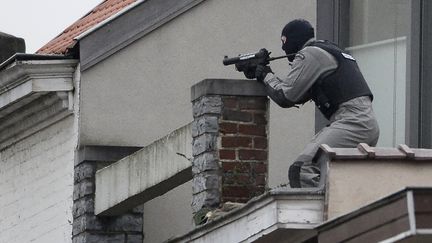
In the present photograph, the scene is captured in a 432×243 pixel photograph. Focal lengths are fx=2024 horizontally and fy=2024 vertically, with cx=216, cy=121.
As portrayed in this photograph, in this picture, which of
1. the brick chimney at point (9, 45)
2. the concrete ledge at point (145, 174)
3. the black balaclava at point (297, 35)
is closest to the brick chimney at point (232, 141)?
the black balaclava at point (297, 35)

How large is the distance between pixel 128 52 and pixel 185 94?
0.64 metres

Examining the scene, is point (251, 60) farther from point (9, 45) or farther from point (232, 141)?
point (9, 45)

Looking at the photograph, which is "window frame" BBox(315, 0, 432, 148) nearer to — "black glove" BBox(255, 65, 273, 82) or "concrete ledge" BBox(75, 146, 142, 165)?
"black glove" BBox(255, 65, 273, 82)

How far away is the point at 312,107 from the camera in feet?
57.0

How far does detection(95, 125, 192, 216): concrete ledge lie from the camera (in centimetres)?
1656

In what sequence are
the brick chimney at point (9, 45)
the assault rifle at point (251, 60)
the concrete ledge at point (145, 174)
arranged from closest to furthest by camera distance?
the assault rifle at point (251, 60), the concrete ledge at point (145, 174), the brick chimney at point (9, 45)

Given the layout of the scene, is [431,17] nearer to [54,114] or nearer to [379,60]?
[379,60]

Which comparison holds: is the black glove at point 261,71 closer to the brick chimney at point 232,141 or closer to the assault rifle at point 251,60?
the assault rifle at point 251,60

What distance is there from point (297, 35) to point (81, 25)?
5795 millimetres

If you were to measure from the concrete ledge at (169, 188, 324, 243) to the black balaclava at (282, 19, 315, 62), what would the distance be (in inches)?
50.9

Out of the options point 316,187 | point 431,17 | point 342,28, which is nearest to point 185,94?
point 342,28

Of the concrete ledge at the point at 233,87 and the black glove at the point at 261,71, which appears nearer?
the black glove at the point at 261,71

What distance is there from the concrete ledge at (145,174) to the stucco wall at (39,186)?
0.68 metres

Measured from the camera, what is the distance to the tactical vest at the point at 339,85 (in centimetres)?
1388
